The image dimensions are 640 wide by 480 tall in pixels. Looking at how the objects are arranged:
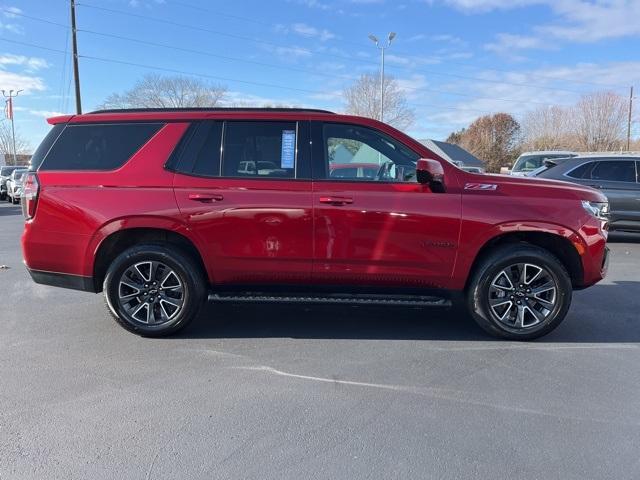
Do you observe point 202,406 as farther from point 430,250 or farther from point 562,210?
point 562,210

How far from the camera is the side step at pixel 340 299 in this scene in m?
4.30

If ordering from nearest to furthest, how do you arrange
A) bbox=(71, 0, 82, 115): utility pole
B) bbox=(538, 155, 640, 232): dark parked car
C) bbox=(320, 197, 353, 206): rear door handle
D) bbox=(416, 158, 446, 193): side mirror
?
1. bbox=(416, 158, 446, 193): side mirror
2. bbox=(320, 197, 353, 206): rear door handle
3. bbox=(538, 155, 640, 232): dark parked car
4. bbox=(71, 0, 82, 115): utility pole

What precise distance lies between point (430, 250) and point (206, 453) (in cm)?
245

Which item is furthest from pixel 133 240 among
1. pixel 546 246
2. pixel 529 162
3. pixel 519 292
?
pixel 529 162

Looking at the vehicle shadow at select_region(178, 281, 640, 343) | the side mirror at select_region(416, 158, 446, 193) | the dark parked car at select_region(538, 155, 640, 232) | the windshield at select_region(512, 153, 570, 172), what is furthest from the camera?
the windshield at select_region(512, 153, 570, 172)

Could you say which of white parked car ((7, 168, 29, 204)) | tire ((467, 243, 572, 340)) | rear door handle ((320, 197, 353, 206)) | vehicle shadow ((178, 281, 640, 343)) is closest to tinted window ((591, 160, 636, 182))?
vehicle shadow ((178, 281, 640, 343))

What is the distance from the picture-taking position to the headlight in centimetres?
428

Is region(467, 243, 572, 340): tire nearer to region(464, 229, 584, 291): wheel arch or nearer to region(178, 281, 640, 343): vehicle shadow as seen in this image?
region(464, 229, 584, 291): wheel arch

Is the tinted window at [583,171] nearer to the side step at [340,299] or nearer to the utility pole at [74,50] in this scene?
the side step at [340,299]

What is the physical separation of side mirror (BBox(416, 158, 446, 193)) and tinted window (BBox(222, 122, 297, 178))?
1.09 metres

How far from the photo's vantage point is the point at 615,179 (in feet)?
30.9

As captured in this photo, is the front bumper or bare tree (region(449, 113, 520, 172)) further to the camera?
bare tree (region(449, 113, 520, 172))

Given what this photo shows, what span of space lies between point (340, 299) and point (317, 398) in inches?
45.7

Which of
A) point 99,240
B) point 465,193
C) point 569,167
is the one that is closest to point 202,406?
point 99,240
